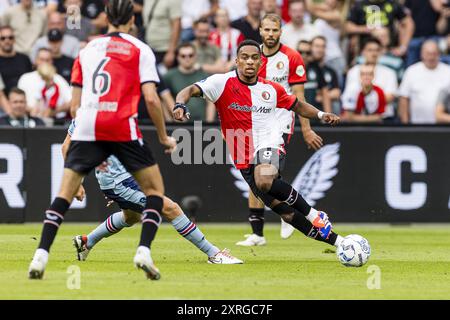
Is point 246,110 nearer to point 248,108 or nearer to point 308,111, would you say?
point 248,108

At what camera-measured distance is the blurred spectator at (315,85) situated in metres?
18.8

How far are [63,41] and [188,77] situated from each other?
97.2 inches

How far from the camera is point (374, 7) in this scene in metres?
20.9

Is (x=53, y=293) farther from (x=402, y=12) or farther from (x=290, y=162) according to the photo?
(x=402, y=12)

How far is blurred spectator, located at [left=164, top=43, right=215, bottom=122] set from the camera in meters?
19.0

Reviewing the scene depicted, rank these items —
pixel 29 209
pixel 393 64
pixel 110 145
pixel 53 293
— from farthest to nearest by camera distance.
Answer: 1. pixel 393 64
2. pixel 29 209
3. pixel 110 145
4. pixel 53 293

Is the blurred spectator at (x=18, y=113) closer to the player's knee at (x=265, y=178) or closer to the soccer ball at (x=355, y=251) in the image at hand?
the player's knee at (x=265, y=178)

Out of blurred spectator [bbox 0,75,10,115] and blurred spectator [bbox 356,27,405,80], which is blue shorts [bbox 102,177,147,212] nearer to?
blurred spectator [bbox 0,75,10,115]

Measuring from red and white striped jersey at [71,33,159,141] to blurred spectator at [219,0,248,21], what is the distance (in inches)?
460

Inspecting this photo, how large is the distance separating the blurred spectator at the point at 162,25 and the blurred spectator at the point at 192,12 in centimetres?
68

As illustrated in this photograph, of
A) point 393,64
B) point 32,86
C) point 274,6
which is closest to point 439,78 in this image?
point 393,64

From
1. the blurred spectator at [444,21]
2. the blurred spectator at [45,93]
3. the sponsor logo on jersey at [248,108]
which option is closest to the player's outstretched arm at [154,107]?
the sponsor logo on jersey at [248,108]

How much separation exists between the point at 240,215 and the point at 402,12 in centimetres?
583

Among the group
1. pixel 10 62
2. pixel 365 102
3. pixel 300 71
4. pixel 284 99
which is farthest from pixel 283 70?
pixel 10 62
